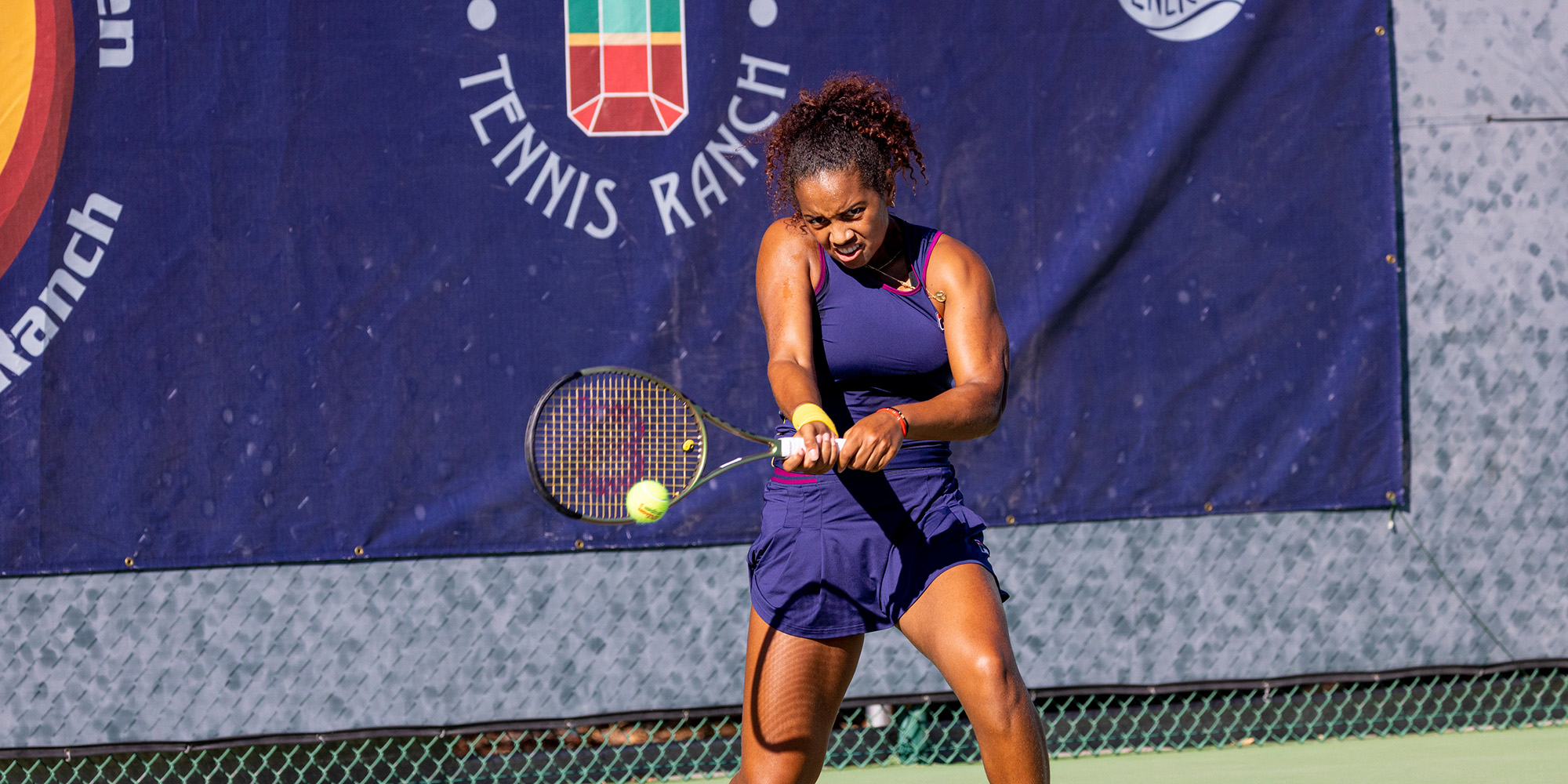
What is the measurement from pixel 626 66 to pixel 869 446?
2340mm

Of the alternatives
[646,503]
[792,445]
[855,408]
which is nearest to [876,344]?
[855,408]

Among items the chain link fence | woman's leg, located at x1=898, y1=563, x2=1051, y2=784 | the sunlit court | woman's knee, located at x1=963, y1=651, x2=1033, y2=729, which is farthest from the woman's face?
the chain link fence

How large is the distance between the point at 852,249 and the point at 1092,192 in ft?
6.97

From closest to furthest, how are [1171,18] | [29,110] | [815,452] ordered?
1. [815,452]
2. [29,110]
3. [1171,18]

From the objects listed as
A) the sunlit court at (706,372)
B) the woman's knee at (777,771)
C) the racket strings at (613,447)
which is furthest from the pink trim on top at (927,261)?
the sunlit court at (706,372)

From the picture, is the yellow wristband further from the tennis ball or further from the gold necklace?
the gold necklace

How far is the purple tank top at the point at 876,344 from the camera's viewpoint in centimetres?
270

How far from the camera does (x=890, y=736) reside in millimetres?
4625

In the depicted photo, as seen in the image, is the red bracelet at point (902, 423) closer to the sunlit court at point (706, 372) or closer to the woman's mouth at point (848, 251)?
the woman's mouth at point (848, 251)

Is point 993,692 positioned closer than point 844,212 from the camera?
Yes

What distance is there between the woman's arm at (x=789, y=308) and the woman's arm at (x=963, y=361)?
148mm

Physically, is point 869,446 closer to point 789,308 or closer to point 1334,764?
point 789,308

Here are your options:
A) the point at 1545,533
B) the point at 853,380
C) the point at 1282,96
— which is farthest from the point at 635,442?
the point at 1545,533

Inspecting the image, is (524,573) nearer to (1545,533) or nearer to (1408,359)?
(1408,359)
